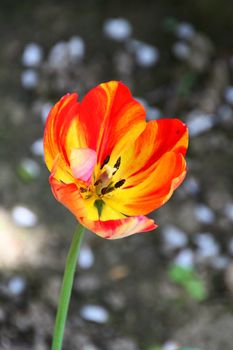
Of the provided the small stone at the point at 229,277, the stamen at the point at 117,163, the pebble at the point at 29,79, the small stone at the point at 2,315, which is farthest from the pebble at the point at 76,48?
the stamen at the point at 117,163

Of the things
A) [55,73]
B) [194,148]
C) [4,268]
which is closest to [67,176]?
[4,268]

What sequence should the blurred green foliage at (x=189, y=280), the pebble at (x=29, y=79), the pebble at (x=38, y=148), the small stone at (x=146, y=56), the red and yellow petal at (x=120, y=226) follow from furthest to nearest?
1. the small stone at (x=146, y=56)
2. the pebble at (x=29, y=79)
3. the pebble at (x=38, y=148)
4. the blurred green foliage at (x=189, y=280)
5. the red and yellow petal at (x=120, y=226)

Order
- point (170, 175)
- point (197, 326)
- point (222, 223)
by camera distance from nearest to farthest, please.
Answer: point (170, 175) < point (197, 326) < point (222, 223)

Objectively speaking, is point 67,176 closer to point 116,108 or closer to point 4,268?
point 116,108

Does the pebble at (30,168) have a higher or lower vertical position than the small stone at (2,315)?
higher

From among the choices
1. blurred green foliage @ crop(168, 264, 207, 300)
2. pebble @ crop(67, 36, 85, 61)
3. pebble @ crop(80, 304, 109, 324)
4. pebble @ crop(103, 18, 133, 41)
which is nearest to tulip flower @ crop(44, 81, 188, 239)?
pebble @ crop(80, 304, 109, 324)

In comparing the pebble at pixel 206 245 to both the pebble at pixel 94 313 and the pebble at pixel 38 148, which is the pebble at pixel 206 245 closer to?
the pebble at pixel 94 313

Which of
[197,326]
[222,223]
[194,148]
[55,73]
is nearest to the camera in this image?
[197,326]
